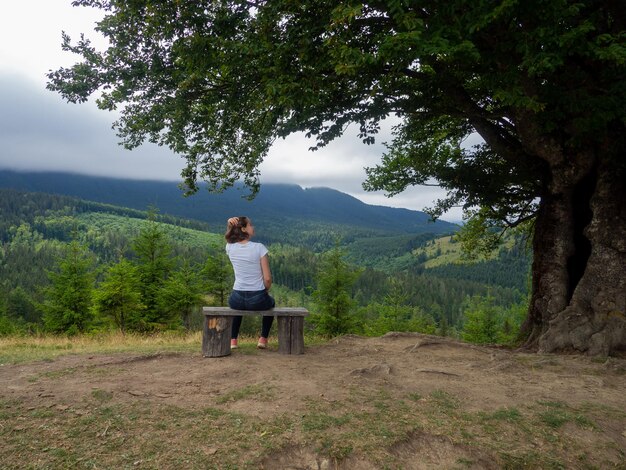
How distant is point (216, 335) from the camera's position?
8.27 metres

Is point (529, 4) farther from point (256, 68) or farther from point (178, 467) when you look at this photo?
point (178, 467)

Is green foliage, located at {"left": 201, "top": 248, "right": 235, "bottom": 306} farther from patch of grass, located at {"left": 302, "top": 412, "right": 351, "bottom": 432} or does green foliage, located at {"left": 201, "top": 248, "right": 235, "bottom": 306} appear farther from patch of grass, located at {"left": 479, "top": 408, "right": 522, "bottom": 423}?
patch of grass, located at {"left": 479, "top": 408, "right": 522, "bottom": 423}

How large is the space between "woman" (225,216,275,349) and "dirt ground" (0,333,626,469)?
3.56ft

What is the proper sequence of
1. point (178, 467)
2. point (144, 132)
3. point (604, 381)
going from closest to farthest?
point (178, 467) → point (604, 381) → point (144, 132)

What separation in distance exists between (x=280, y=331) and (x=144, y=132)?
649 cm

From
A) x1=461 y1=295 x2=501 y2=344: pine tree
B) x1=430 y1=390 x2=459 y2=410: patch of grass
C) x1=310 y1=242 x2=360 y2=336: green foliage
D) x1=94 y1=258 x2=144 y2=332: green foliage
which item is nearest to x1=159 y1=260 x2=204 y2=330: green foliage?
x1=94 y1=258 x2=144 y2=332: green foliage

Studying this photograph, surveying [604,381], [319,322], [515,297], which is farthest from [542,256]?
[515,297]

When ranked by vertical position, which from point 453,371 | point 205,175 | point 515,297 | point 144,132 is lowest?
point 515,297

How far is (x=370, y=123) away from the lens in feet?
36.9

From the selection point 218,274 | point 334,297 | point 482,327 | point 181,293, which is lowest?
point 482,327

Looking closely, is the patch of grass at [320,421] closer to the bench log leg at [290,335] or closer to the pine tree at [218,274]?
the bench log leg at [290,335]

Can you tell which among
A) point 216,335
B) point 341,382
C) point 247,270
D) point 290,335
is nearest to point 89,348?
point 216,335

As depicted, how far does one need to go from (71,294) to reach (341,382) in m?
29.1

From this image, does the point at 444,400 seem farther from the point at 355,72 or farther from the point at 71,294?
the point at 71,294
